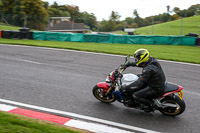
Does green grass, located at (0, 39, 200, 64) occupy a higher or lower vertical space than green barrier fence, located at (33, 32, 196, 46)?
lower

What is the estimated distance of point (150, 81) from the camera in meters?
5.55

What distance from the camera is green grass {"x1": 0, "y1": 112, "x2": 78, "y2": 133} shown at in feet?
14.1

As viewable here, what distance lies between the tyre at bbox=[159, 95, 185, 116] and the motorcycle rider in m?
0.29

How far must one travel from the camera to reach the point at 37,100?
6629mm

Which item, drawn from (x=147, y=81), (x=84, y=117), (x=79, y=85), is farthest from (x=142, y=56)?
(x=79, y=85)

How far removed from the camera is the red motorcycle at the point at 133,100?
5.66 metres

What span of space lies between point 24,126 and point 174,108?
3.76 m

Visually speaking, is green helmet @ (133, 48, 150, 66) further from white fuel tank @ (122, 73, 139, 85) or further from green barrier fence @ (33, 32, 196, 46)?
green barrier fence @ (33, 32, 196, 46)

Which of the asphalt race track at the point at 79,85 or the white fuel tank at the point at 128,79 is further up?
the white fuel tank at the point at 128,79

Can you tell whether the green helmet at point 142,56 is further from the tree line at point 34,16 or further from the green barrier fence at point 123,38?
the tree line at point 34,16

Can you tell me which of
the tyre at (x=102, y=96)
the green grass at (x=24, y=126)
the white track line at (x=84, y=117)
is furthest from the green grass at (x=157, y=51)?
the green grass at (x=24, y=126)

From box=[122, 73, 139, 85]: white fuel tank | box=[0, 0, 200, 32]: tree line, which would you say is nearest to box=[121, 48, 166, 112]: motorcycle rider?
box=[122, 73, 139, 85]: white fuel tank

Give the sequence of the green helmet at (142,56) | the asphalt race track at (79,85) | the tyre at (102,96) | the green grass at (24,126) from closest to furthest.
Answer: the green grass at (24,126) < the green helmet at (142,56) < the asphalt race track at (79,85) < the tyre at (102,96)

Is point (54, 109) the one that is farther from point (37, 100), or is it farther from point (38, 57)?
point (38, 57)
